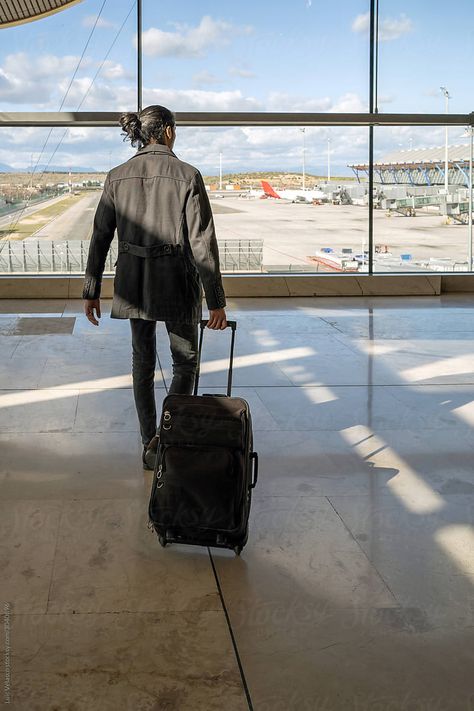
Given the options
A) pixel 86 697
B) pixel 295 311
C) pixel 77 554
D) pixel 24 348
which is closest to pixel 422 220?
pixel 295 311

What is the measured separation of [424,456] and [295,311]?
5452 mm

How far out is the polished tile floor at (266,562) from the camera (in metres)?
2.23

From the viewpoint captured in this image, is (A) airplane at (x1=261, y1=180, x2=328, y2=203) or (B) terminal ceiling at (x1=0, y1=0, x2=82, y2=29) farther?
(A) airplane at (x1=261, y1=180, x2=328, y2=203)

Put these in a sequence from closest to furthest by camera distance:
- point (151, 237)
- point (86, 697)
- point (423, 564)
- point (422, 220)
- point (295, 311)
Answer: point (86, 697) < point (423, 564) < point (151, 237) < point (295, 311) < point (422, 220)

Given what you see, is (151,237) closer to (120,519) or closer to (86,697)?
(120,519)

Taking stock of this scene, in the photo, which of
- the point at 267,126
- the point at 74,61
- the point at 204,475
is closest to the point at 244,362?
the point at 204,475

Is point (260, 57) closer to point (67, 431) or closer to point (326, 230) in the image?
point (326, 230)

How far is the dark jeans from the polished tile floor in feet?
0.97

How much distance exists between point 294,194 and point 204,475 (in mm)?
9456

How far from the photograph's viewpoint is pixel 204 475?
299 centimetres

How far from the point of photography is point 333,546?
3119 millimetres

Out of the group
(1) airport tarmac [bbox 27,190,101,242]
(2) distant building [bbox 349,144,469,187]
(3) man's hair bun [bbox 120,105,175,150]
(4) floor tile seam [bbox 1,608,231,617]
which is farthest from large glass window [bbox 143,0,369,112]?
(4) floor tile seam [bbox 1,608,231,617]

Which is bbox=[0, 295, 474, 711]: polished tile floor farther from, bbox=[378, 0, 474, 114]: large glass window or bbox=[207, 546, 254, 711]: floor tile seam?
bbox=[378, 0, 474, 114]: large glass window

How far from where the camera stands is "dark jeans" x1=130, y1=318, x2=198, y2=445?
147 inches
